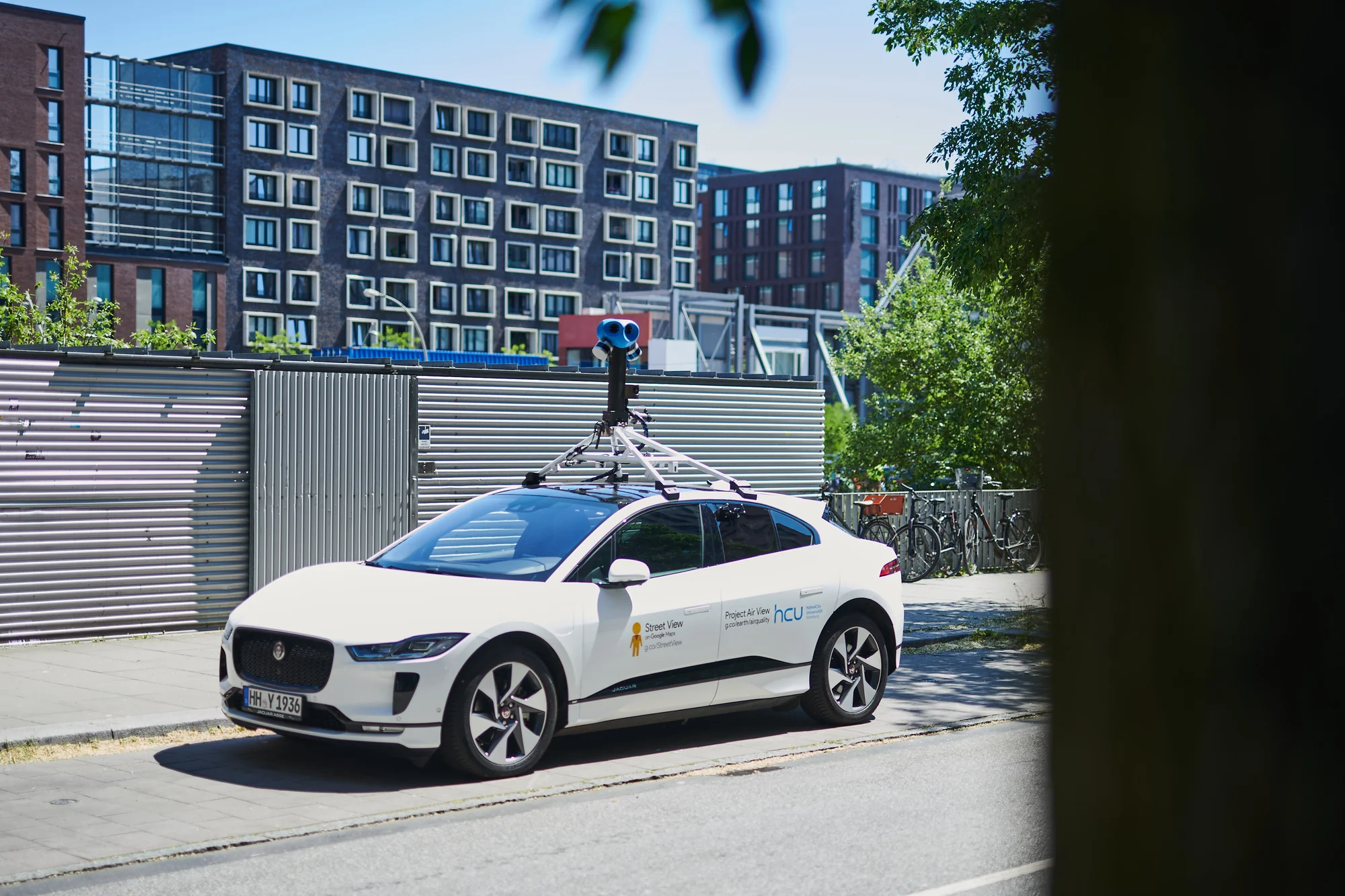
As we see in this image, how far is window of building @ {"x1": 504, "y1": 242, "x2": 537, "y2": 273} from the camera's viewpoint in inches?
3880

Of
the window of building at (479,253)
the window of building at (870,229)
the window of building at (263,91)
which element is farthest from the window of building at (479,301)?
the window of building at (870,229)

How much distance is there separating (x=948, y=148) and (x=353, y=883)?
13157 mm

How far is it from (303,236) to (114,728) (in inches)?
3297

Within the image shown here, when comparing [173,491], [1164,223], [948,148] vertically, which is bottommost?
[173,491]

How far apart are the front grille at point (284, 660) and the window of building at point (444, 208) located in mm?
88751

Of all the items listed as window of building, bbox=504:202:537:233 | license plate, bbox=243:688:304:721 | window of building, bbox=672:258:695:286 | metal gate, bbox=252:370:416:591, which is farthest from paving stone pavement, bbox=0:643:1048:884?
window of building, bbox=672:258:695:286

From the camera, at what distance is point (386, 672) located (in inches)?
303

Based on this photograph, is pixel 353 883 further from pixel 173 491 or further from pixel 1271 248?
pixel 173 491

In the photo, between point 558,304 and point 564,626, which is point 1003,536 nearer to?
point 564,626

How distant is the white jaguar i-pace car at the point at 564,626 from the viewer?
7.83 m

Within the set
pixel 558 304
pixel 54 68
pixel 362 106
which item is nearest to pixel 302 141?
pixel 362 106

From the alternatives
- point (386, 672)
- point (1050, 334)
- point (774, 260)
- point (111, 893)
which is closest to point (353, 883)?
point (111, 893)

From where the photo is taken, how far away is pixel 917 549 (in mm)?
21031

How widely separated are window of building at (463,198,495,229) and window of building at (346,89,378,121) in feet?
27.1
